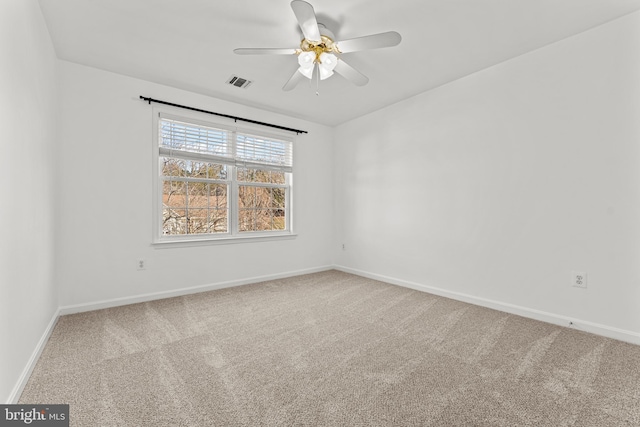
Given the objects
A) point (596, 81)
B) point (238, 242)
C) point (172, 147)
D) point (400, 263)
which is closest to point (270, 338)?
point (238, 242)

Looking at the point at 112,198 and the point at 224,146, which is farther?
the point at 224,146

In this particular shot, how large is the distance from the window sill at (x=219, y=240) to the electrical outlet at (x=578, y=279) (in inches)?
132

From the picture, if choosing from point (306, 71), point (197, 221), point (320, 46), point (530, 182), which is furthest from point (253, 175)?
point (530, 182)

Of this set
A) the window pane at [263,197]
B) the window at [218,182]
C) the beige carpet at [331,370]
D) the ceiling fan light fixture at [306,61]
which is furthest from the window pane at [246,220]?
the ceiling fan light fixture at [306,61]

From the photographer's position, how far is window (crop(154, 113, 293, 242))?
3.47m

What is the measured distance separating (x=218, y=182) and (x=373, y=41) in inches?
105

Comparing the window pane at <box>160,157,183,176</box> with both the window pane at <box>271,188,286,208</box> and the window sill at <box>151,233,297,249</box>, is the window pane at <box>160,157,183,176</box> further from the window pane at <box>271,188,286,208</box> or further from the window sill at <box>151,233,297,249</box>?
the window pane at <box>271,188,286,208</box>

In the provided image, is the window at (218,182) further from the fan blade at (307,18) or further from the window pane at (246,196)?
the fan blade at (307,18)

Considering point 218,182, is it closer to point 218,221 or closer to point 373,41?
point 218,221

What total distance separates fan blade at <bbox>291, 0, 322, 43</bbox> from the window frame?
7.02 ft

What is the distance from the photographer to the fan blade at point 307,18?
172cm

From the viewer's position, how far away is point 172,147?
3.46 m

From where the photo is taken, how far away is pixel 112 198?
306 cm

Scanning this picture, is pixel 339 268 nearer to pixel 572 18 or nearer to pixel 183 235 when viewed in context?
pixel 183 235
